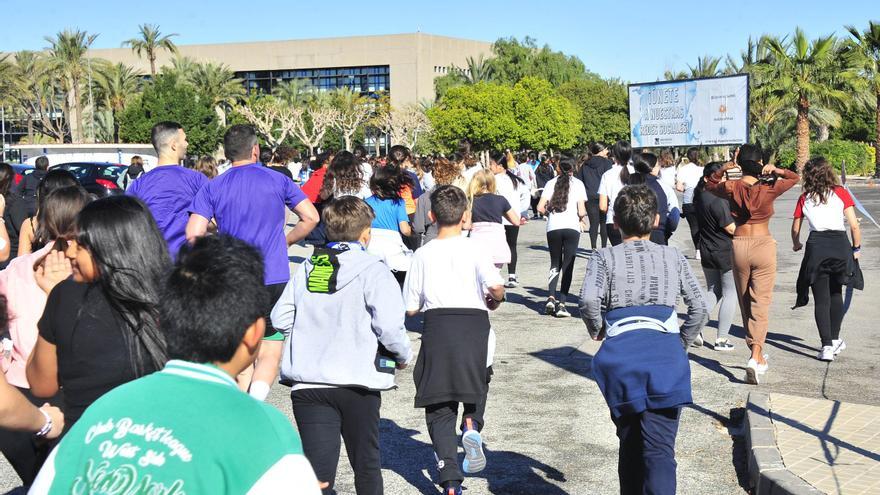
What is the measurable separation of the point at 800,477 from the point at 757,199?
335 cm

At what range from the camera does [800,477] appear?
5.52 m

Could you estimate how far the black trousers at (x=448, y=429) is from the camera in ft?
17.7

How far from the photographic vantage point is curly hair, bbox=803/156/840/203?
8695 mm

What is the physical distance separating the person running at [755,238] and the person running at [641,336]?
3498 mm

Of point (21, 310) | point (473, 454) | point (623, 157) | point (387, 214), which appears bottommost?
point (473, 454)

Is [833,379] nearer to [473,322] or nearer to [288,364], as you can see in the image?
[473,322]

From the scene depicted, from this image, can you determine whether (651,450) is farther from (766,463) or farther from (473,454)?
(766,463)

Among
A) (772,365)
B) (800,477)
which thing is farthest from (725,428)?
(772,365)

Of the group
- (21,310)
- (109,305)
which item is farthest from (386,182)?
(109,305)

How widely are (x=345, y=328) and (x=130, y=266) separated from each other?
1.53 metres

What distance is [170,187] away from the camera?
6.76m

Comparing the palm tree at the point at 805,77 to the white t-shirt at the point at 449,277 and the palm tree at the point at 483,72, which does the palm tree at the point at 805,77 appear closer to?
the white t-shirt at the point at 449,277

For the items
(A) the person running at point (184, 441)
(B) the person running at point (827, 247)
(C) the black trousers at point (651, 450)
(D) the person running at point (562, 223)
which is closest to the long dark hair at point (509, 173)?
(D) the person running at point (562, 223)

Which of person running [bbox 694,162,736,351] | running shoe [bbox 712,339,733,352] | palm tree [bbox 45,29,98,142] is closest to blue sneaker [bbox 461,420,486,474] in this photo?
person running [bbox 694,162,736,351]
